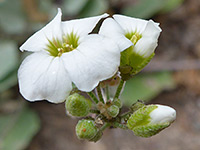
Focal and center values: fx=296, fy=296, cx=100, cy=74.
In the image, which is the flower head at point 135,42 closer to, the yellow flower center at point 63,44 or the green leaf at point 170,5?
the yellow flower center at point 63,44

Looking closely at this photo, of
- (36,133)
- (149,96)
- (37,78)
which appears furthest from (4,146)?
(37,78)

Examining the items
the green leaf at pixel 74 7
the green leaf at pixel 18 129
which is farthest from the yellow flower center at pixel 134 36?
the green leaf at pixel 74 7

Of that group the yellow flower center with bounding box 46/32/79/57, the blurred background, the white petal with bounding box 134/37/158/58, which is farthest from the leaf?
the white petal with bounding box 134/37/158/58

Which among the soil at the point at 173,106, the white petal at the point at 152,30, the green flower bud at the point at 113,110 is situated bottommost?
the soil at the point at 173,106

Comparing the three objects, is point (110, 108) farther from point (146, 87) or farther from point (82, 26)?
point (146, 87)

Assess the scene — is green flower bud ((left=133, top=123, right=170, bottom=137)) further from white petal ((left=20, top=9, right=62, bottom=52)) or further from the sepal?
white petal ((left=20, top=9, right=62, bottom=52))

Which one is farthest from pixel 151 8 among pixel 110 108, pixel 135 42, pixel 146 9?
pixel 110 108

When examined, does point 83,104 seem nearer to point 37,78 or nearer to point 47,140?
point 37,78
